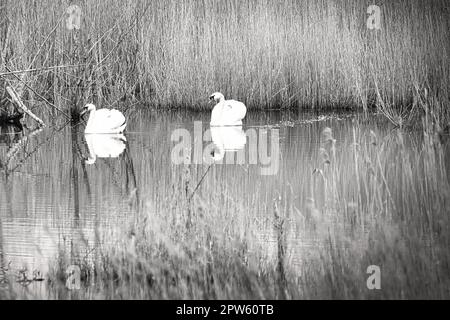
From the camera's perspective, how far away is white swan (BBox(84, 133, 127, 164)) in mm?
8461

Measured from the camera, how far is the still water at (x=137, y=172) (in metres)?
5.14

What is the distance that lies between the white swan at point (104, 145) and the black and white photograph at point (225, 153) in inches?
1.9

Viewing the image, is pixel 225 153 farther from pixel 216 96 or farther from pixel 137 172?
pixel 216 96

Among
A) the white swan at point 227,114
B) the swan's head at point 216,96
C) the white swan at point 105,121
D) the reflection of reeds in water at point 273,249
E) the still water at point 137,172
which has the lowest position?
the reflection of reeds in water at point 273,249

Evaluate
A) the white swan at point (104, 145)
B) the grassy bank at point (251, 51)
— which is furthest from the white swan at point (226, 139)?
the grassy bank at point (251, 51)

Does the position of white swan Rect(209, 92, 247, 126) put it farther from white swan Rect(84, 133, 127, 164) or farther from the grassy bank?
the grassy bank

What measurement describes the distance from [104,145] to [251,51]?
3.23 m

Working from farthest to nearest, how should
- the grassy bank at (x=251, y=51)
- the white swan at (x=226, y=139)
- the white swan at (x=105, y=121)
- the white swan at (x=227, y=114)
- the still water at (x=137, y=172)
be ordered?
the grassy bank at (x=251, y=51), the white swan at (x=227, y=114), the white swan at (x=105, y=121), the white swan at (x=226, y=139), the still water at (x=137, y=172)

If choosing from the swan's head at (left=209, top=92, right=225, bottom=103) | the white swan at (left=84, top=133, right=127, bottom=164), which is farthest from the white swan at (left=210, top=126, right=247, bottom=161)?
the white swan at (left=84, top=133, right=127, bottom=164)

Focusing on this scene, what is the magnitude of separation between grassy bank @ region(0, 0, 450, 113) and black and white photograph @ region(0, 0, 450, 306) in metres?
0.03

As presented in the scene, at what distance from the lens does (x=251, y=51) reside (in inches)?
465

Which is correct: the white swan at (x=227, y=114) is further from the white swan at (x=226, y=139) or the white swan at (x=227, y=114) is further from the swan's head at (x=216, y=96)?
the swan's head at (x=216, y=96)
